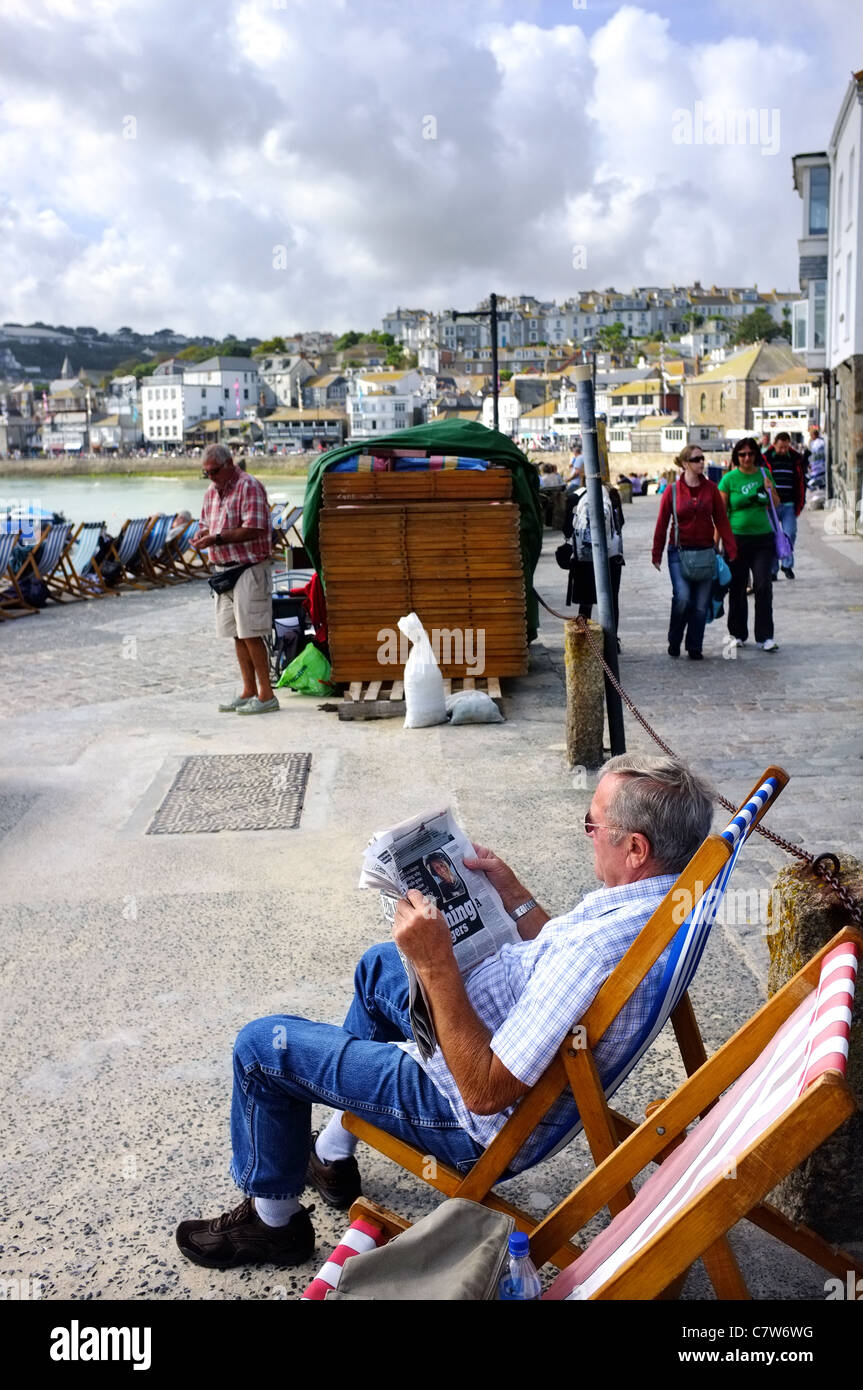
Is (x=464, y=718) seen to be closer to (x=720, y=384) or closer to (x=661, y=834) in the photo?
(x=661, y=834)

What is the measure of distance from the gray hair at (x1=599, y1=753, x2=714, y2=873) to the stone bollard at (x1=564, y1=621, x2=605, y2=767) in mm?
4447

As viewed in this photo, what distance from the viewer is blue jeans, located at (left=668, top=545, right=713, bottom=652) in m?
10.4

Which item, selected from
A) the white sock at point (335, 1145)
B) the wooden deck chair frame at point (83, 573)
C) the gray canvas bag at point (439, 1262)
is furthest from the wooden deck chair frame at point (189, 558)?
the gray canvas bag at point (439, 1262)

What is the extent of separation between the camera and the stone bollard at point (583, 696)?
7160mm

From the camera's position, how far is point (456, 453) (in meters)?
9.99

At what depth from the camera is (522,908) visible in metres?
3.11

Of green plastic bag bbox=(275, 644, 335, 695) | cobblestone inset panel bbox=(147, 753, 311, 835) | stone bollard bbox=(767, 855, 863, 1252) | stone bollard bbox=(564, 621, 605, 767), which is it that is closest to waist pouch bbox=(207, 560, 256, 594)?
green plastic bag bbox=(275, 644, 335, 695)

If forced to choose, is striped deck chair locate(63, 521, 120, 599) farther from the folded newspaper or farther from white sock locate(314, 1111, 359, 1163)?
the folded newspaper

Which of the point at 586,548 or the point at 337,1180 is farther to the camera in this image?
the point at 586,548

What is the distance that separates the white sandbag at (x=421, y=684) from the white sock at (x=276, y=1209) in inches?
219

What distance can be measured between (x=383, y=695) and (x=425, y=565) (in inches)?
43.3

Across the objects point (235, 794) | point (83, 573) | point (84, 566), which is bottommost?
point (235, 794)

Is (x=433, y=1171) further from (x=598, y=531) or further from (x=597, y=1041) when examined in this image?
(x=598, y=531)

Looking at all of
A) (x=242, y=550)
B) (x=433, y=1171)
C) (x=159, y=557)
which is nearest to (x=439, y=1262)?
(x=433, y=1171)
